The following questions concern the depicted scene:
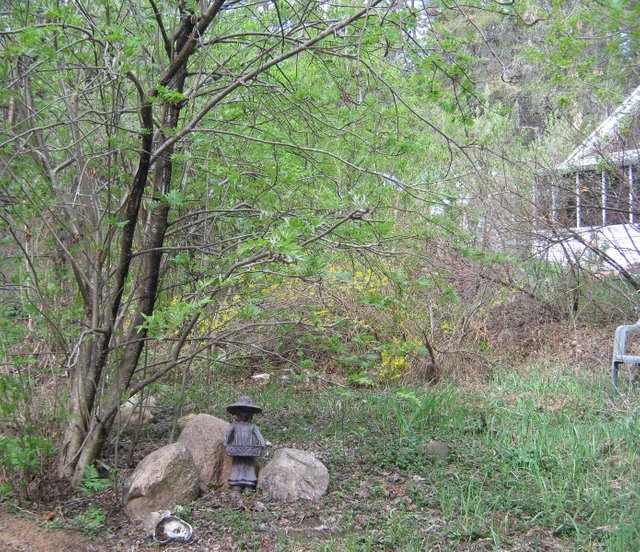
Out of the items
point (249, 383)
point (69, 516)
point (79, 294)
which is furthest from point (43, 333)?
point (249, 383)

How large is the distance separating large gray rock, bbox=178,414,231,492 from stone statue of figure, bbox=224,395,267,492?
0.45ft

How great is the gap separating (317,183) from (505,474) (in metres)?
2.69

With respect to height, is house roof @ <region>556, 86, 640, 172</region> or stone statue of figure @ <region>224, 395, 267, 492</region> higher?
house roof @ <region>556, 86, 640, 172</region>

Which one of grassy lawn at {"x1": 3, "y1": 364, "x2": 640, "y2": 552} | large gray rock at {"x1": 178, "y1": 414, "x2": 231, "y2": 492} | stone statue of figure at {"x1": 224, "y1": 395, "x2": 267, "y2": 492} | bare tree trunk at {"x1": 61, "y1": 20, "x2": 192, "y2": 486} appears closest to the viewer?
grassy lawn at {"x1": 3, "y1": 364, "x2": 640, "y2": 552}

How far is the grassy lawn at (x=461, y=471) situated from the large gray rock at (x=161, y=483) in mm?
168

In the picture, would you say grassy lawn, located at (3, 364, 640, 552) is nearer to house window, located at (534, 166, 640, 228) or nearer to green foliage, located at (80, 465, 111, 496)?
green foliage, located at (80, 465, 111, 496)

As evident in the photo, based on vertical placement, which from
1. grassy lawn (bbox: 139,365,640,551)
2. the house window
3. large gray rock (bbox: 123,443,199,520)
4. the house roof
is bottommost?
grassy lawn (bbox: 139,365,640,551)

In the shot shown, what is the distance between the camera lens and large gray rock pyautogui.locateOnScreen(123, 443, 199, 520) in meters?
4.05

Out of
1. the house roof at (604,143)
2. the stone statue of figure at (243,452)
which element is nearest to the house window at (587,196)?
the house roof at (604,143)

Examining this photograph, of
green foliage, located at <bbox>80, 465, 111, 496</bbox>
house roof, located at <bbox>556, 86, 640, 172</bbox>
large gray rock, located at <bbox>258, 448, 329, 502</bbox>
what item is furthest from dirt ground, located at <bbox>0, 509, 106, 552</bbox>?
house roof, located at <bbox>556, 86, 640, 172</bbox>

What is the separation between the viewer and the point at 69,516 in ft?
13.2

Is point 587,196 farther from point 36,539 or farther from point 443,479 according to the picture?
point 36,539

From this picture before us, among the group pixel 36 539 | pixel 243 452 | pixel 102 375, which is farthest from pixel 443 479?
pixel 36 539

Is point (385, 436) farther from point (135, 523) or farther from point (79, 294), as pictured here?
point (79, 294)
